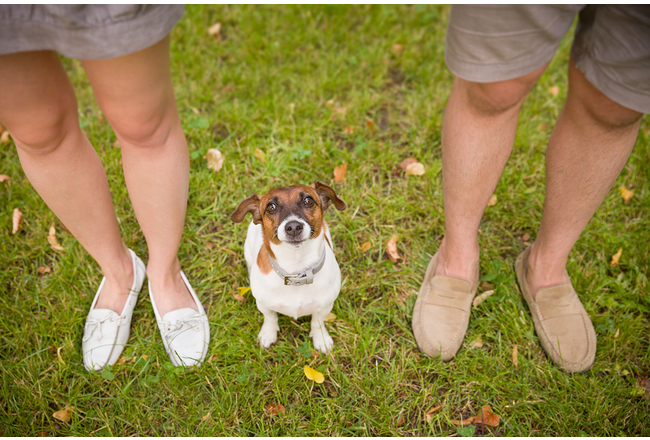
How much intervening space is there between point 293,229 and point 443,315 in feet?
3.92

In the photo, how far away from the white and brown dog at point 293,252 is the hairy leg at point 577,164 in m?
1.22

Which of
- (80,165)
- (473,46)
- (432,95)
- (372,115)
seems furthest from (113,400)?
(432,95)

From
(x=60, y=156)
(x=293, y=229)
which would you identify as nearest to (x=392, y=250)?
(x=293, y=229)

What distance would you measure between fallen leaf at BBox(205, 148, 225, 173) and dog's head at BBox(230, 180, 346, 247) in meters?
1.24

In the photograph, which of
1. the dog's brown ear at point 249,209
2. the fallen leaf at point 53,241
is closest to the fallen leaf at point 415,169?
the dog's brown ear at point 249,209

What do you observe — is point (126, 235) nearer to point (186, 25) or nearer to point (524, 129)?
point (186, 25)

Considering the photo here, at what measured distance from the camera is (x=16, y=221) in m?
3.12

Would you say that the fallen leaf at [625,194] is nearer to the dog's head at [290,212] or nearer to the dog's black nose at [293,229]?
the dog's head at [290,212]

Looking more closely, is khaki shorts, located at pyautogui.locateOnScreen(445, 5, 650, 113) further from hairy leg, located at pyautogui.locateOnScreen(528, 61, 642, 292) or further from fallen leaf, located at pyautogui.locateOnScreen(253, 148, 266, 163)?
fallen leaf, located at pyautogui.locateOnScreen(253, 148, 266, 163)

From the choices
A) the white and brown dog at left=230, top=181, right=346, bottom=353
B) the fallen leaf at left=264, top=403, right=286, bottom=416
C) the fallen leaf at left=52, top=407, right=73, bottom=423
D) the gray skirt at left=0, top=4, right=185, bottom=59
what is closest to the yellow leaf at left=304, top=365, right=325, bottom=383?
the fallen leaf at left=264, top=403, right=286, bottom=416

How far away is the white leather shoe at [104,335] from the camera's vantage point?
2541mm

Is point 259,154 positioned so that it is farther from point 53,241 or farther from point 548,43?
point 548,43

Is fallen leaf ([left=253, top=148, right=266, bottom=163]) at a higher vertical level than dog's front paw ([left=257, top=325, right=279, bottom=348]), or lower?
higher

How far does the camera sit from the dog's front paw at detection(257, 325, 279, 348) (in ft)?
8.70
